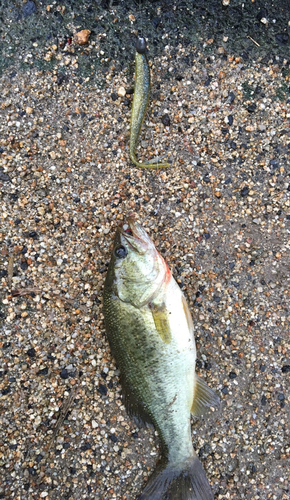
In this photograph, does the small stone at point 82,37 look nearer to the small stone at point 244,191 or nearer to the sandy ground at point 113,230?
the sandy ground at point 113,230

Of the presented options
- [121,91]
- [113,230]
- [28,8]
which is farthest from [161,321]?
[28,8]

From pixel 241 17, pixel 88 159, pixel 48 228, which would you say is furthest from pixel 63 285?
pixel 241 17

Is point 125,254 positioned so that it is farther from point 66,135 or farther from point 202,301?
point 66,135

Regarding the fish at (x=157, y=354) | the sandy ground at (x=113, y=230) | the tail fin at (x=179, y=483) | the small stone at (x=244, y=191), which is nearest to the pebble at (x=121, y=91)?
the sandy ground at (x=113, y=230)

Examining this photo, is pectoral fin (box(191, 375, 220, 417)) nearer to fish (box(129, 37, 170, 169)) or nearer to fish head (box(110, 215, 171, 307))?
fish head (box(110, 215, 171, 307))

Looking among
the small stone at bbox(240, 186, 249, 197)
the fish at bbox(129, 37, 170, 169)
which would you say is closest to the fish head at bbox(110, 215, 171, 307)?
the fish at bbox(129, 37, 170, 169)
